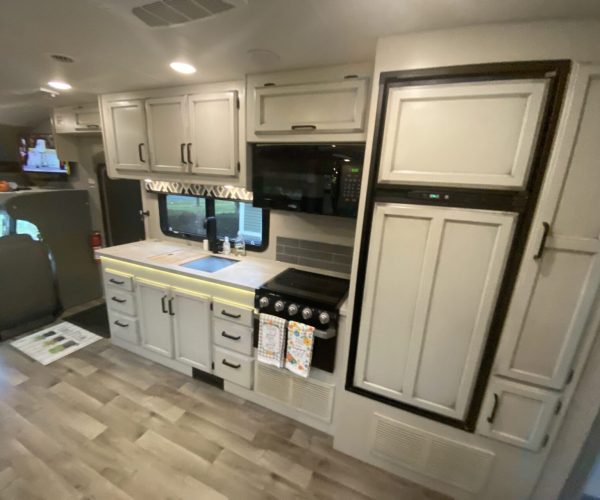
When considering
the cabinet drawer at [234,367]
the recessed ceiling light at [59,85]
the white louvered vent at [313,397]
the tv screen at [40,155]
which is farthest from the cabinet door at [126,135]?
the white louvered vent at [313,397]

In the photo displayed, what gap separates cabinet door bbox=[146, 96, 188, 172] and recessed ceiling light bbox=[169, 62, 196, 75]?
32 centimetres

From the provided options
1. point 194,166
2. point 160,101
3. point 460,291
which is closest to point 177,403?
point 194,166

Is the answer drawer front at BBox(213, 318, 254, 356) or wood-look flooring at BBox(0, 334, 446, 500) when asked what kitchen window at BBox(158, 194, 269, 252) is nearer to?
drawer front at BBox(213, 318, 254, 356)

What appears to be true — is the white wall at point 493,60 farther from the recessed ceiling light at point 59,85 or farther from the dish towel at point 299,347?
the recessed ceiling light at point 59,85

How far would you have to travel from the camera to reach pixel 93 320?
3.11 metres

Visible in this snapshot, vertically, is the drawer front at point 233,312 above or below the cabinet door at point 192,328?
above

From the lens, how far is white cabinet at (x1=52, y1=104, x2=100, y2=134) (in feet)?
8.89

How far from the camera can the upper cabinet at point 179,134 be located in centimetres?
196

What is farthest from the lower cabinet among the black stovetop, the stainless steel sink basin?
the black stovetop

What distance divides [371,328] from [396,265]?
1.27ft

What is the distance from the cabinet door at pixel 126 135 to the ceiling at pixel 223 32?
34 centimetres

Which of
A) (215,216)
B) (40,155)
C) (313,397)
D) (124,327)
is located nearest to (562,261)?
(313,397)

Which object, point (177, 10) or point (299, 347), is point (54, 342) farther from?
point (177, 10)

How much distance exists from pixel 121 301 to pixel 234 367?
1.27 meters
